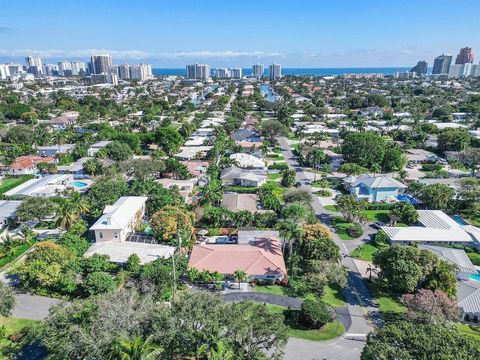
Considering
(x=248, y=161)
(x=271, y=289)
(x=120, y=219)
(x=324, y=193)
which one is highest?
(x=120, y=219)

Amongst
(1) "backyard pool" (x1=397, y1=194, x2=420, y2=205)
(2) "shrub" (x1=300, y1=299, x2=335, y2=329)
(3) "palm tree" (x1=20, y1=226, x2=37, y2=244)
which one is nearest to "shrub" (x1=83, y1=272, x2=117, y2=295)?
(3) "palm tree" (x1=20, y1=226, x2=37, y2=244)

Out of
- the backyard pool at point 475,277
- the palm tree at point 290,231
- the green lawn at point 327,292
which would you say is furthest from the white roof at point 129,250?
the backyard pool at point 475,277

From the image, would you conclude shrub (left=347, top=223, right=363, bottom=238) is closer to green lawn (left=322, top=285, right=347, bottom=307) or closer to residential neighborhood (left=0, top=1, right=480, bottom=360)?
residential neighborhood (left=0, top=1, right=480, bottom=360)

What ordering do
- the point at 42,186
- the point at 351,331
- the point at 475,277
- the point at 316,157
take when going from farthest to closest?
the point at 316,157 → the point at 42,186 → the point at 475,277 → the point at 351,331

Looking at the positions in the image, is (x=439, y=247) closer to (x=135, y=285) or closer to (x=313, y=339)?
(x=313, y=339)

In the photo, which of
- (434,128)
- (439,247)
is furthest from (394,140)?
(439,247)

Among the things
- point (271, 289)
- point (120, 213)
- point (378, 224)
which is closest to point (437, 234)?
point (378, 224)

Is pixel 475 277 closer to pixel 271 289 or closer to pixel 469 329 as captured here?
pixel 469 329

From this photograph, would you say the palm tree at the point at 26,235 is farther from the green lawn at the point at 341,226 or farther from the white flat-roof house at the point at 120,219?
the green lawn at the point at 341,226
